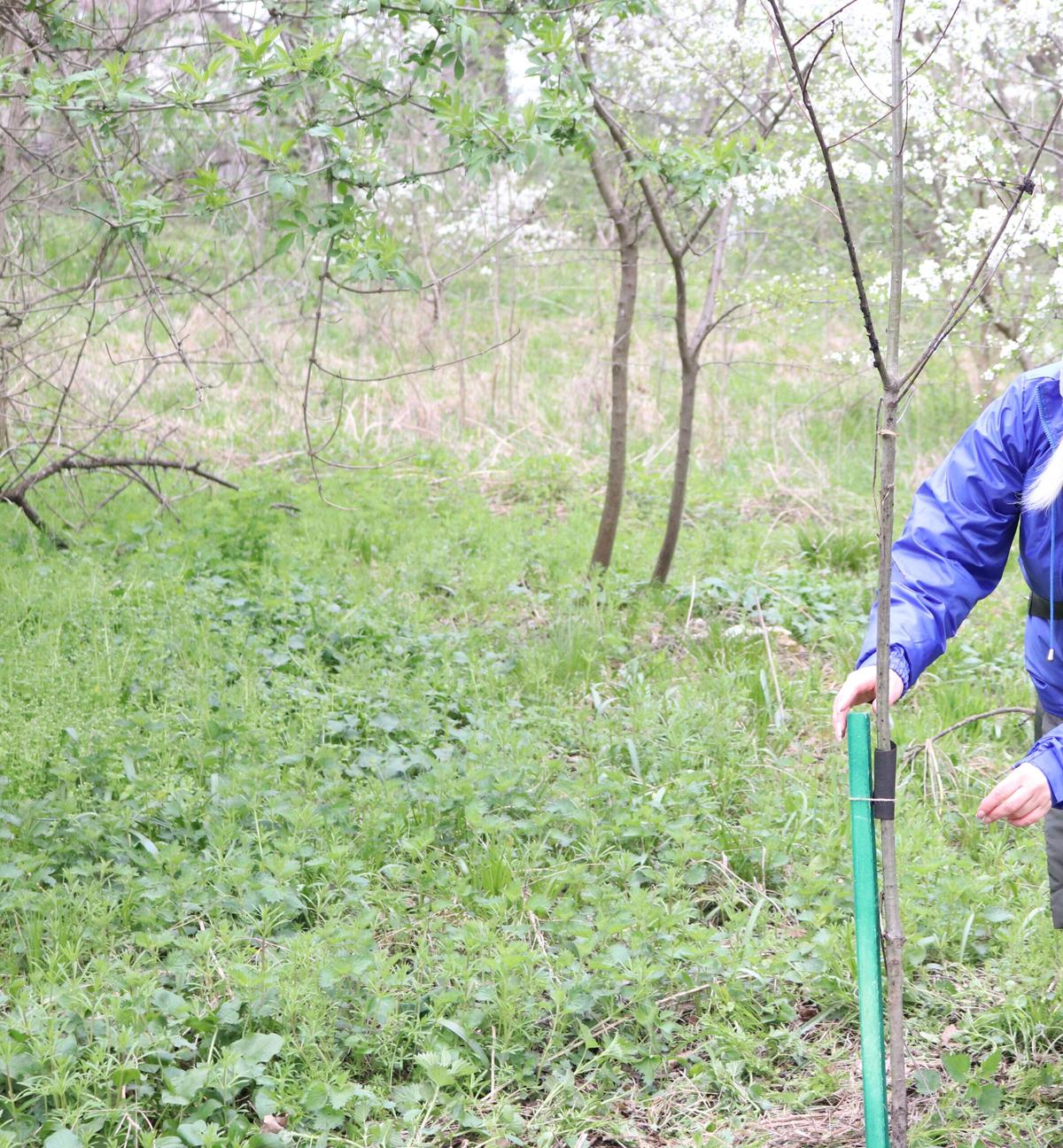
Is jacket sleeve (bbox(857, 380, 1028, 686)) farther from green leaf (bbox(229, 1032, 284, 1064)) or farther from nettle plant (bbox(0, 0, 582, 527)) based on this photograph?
nettle plant (bbox(0, 0, 582, 527))

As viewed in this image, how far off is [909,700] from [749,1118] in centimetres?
225

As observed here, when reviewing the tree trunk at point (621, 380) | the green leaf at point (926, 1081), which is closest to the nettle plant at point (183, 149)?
the tree trunk at point (621, 380)

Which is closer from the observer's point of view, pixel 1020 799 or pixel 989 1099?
pixel 1020 799

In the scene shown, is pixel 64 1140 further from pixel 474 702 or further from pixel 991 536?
pixel 474 702

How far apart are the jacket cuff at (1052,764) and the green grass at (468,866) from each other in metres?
0.93

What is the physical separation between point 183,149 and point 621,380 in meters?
2.44

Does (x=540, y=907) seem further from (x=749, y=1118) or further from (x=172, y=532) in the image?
(x=172, y=532)

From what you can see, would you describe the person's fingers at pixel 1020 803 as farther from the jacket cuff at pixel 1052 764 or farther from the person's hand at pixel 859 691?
the person's hand at pixel 859 691

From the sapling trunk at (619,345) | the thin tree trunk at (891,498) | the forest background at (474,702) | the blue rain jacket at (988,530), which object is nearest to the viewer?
the thin tree trunk at (891,498)

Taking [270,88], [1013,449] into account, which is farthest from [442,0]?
[1013,449]

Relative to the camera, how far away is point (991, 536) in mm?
2105

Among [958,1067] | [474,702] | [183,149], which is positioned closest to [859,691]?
[958,1067]

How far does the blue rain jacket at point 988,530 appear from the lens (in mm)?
2025

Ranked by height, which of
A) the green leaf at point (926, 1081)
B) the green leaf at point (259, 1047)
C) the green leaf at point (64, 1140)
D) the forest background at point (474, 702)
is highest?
the forest background at point (474, 702)
